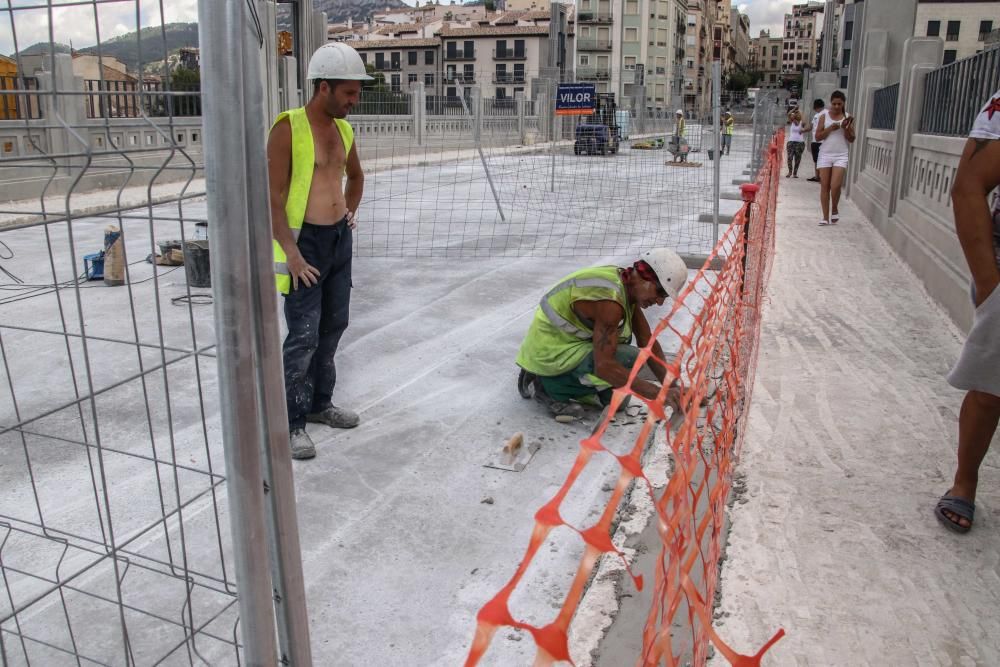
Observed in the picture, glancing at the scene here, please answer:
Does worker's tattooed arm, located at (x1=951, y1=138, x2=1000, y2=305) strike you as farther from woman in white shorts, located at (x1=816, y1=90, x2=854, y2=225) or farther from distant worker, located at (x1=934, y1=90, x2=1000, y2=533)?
woman in white shorts, located at (x1=816, y1=90, x2=854, y2=225)

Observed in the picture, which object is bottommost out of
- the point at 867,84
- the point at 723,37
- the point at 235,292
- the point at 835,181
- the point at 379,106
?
the point at 835,181

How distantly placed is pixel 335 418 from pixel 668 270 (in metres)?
1.80

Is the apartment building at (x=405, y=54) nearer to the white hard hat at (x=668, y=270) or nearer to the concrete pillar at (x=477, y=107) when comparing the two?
the concrete pillar at (x=477, y=107)

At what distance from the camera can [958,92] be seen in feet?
21.9

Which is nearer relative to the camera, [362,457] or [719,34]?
[362,457]

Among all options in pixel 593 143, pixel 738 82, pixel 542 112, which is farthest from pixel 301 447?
pixel 738 82

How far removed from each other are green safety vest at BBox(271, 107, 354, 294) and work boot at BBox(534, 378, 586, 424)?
60.0 inches

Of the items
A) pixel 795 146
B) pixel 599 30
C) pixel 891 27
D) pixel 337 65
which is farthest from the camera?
pixel 599 30

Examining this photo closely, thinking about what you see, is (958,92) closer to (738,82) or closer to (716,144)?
(716,144)

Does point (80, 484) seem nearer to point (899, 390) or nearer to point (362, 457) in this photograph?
point (362, 457)

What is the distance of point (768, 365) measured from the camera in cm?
515

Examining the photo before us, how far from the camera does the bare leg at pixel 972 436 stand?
118 inches

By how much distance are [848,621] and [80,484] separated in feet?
9.93

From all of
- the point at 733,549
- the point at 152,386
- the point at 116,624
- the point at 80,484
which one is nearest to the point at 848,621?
the point at 733,549
